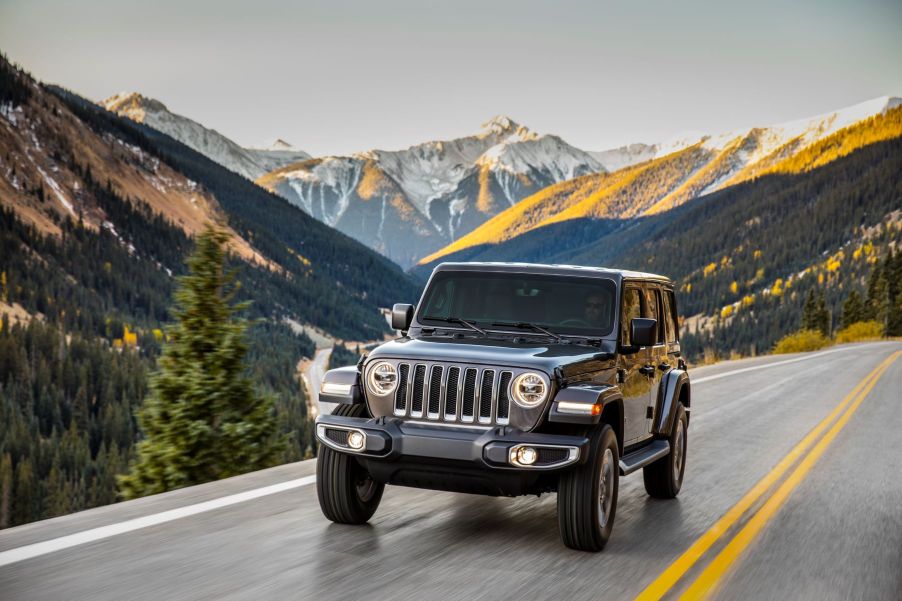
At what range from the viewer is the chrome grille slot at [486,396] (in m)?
5.58

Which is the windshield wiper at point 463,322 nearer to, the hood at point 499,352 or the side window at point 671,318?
the hood at point 499,352

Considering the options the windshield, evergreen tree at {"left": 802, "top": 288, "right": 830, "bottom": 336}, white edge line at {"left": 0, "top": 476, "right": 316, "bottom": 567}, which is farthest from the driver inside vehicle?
evergreen tree at {"left": 802, "top": 288, "right": 830, "bottom": 336}

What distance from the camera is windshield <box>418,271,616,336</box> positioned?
6926mm

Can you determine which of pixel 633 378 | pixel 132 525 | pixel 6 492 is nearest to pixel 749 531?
pixel 633 378

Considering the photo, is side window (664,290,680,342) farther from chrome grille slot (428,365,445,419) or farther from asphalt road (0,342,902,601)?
chrome grille slot (428,365,445,419)

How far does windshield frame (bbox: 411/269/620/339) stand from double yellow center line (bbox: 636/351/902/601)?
1.67 m

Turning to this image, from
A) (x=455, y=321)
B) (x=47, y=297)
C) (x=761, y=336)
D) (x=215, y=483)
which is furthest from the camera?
(x=47, y=297)

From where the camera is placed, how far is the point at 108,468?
85562mm

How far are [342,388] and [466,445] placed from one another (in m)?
1.06

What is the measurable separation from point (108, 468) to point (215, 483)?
84788mm

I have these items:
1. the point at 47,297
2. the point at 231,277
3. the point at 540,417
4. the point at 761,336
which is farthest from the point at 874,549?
the point at 47,297

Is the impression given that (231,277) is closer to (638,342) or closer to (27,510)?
(638,342)

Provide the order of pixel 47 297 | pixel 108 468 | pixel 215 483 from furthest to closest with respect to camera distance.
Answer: pixel 47 297, pixel 108 468, pixel 215 483

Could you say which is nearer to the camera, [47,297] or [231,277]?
[231,277]
